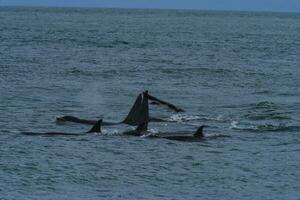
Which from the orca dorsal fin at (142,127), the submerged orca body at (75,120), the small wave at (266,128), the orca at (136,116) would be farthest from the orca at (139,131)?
the small wave at (266,128)

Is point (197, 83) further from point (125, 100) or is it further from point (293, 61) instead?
point (293, 61)

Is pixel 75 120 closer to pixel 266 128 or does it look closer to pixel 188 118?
pixel 188 118

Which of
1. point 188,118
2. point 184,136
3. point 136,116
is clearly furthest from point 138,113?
point 184,136

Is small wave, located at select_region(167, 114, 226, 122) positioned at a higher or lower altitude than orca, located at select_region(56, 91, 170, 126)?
lower

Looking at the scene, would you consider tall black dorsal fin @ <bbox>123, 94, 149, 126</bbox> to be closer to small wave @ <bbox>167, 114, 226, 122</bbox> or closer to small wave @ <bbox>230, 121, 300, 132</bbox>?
small wave @ <bbox>167, 114, 226, 122</bbox>

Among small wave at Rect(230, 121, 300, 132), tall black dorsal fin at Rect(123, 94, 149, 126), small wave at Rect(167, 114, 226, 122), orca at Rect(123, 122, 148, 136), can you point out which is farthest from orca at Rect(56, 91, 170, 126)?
small wave at Rect(230, 121, 300, 132)

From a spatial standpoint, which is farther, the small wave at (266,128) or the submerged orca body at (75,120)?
the submerged orca body at (75,120)

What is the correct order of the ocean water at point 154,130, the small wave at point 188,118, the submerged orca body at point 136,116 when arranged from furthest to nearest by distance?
the small wave at point 188,118, the submerged orca body at point 136,116, the ocean water at point 154,130

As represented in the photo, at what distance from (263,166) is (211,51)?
194 feet

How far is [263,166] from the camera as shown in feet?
70.6

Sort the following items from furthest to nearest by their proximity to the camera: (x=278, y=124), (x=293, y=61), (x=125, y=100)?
(x=293, y=61) < (x=125, y=100) < (x=278, y=124)

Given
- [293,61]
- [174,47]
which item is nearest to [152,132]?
[293,61]

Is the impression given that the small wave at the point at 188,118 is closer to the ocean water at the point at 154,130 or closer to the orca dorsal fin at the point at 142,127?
the ocean water at the point at 154,130

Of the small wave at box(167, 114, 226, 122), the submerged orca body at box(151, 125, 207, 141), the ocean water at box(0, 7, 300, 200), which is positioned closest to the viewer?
the ocean water at box(0, 7, 300, 200)
